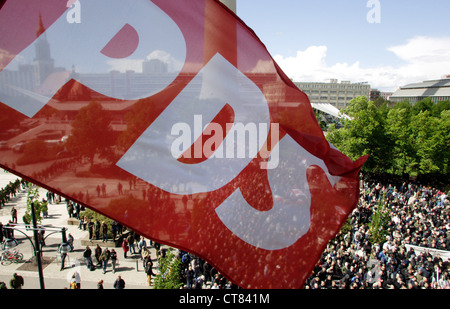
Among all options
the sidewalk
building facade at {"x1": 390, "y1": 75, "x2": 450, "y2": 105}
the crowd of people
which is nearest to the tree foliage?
the crowd of people

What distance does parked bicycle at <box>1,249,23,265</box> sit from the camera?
1611 centimetres

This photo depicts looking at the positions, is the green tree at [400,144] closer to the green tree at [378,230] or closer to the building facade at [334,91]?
the green tree at [378,230]

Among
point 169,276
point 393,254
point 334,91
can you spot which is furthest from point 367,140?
point 334,91

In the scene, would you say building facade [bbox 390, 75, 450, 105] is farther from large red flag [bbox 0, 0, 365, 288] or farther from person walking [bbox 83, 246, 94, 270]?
large red flag [bbox 0, 0, 365, 288]

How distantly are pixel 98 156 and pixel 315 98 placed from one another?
6927 inches

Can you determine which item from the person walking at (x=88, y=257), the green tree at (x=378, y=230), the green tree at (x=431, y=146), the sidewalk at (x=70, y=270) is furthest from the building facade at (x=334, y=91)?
→ the person walking at (x=88, y=257)

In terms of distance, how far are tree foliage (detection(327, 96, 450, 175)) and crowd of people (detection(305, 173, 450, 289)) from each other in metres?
12.5

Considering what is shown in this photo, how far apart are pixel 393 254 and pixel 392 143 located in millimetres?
26026

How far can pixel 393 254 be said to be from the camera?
15242 millimetres

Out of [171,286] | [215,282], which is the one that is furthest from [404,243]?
[171,286]

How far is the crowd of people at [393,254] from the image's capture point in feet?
42.2

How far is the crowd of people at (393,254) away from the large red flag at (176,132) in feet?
26.2

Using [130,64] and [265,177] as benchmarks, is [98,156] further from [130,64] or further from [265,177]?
[265,177]
